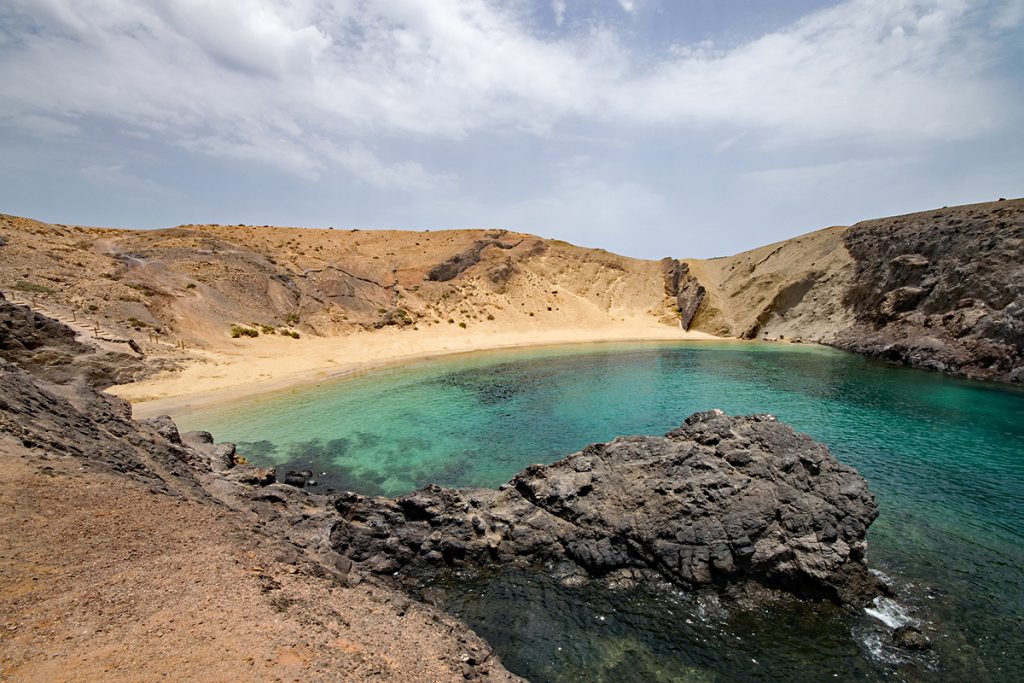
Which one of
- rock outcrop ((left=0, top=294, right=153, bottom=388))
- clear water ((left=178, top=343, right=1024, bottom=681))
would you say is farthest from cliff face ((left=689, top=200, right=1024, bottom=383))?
rock outcrop ((left=0, top=294, right=153, bottom=388))

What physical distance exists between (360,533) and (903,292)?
173 feet

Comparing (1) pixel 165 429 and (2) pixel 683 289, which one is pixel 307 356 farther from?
(2) pixel 683 289

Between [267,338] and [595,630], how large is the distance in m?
42.9

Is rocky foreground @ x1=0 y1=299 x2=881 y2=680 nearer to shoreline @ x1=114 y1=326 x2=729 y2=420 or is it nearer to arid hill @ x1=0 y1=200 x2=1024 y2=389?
shoreline @ x1=114 y1=326 x2=729 y2=420

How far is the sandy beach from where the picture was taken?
2923 cm

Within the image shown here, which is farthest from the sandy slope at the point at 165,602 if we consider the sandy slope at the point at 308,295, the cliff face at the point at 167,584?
the sandy slope at the point at 308,295

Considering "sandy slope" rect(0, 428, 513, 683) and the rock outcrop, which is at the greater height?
the rock outcrop

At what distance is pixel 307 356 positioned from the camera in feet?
138

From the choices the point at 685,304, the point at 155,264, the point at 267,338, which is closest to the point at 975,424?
the point at 685,304

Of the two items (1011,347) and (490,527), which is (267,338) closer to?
(490,527)

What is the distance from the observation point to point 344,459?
68.1 feet

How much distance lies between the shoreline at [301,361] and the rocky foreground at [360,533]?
476 inches

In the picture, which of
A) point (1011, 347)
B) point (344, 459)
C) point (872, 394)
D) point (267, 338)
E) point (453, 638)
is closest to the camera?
point (453, 638)

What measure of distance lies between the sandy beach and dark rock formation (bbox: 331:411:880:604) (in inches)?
780
